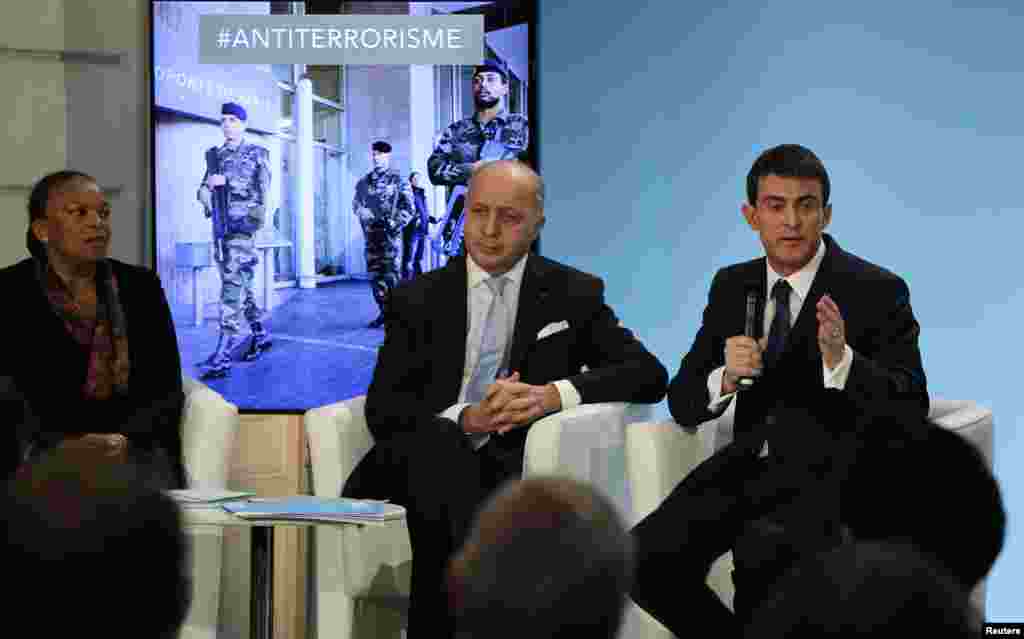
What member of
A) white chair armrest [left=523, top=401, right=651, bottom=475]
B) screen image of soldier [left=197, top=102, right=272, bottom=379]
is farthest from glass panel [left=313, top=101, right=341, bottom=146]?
white chair armrest [left=523, top=401, right=651, bottom=475]

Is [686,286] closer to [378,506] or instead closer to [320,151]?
[320,151]

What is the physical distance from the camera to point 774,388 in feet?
11.2

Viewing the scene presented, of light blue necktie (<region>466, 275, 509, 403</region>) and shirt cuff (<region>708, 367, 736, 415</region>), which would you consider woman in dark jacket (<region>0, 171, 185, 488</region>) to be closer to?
light blue necktie (<region>466, 275, 509, 403</region>)

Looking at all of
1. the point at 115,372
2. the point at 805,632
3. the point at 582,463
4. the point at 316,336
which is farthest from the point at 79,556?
the point at 316,336

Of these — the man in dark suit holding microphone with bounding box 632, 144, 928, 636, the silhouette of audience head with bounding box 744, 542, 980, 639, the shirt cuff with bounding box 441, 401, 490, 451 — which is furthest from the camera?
the shirt cuff with bounding box 441, 401, 490, 451

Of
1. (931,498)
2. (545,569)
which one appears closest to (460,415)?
(931,498)

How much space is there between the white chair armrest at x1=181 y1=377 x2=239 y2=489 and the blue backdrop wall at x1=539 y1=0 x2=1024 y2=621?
1721mm

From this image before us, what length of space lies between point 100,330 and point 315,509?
1.40 metres

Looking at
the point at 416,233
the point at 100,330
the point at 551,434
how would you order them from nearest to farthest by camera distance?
1. the point at 551,434
2. the point at 100,330
3. the point at 416,233

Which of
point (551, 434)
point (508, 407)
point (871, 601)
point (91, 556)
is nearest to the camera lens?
point (871, 601)

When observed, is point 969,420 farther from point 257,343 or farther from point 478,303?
point 257,343

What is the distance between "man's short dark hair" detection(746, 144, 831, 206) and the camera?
11.6 feet

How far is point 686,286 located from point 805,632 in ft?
13.8

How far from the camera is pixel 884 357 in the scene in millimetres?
3395
